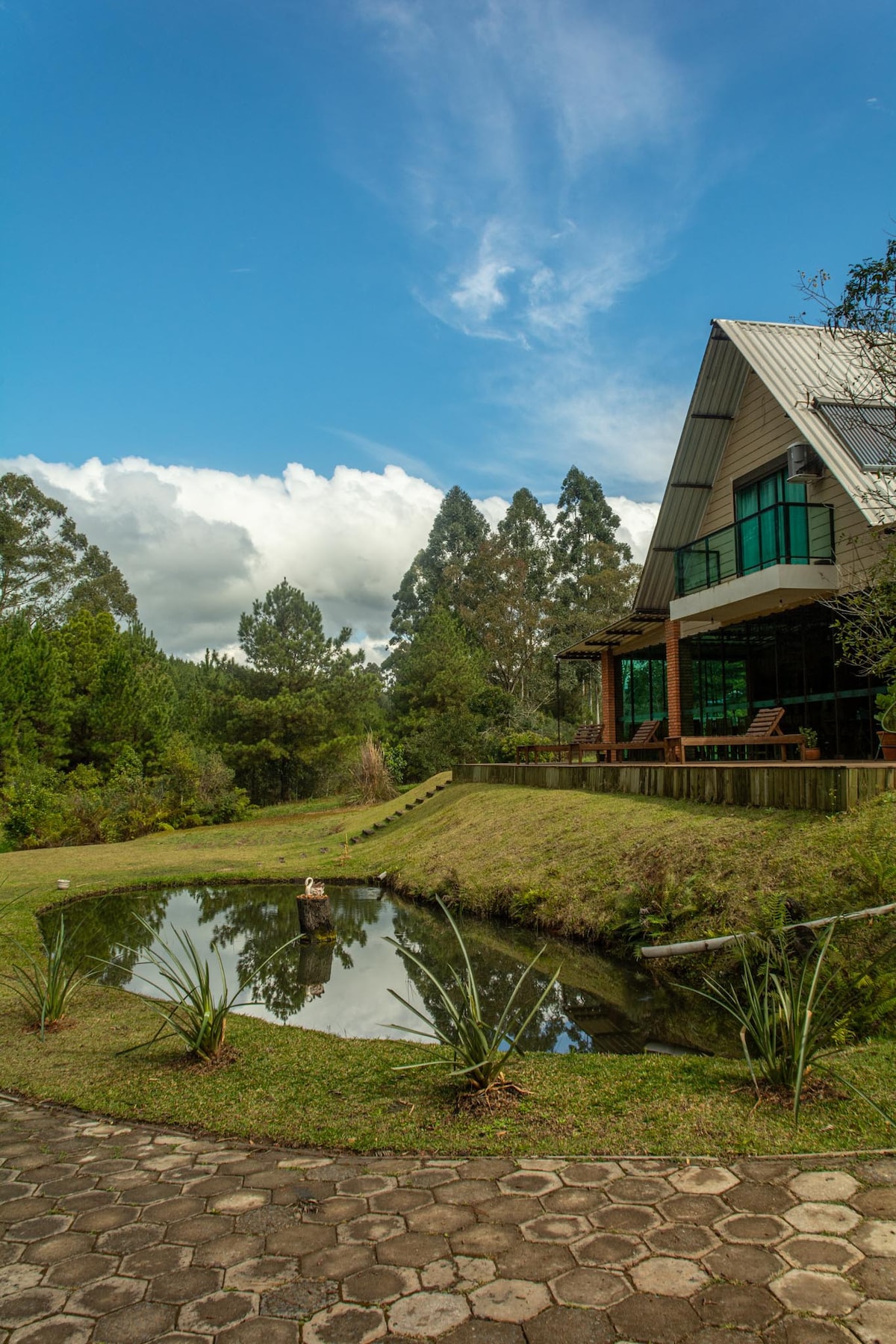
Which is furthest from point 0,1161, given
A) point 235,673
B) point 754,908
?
point 235,673

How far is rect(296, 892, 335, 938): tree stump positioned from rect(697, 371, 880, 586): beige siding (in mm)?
8461

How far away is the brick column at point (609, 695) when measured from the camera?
66.2 ft

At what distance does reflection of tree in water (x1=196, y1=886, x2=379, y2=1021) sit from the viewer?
27.3ft

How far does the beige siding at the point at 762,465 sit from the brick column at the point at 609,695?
4412 mm

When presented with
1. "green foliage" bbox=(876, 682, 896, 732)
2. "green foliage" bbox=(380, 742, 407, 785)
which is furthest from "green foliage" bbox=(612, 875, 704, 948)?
"green foliage" bbox=(380, 742, 407, 785)

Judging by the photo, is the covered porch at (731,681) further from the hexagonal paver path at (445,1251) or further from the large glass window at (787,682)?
the hexagonal paver path at (445,1251)

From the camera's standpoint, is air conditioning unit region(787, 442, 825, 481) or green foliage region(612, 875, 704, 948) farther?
air conditioning unit region(787, 442, 825, 481)

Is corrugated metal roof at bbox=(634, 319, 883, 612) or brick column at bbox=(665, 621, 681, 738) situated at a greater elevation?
corrugated metal roof at bbox=(634, 319, 883, 612)

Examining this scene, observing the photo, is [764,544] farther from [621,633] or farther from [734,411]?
[621,633]

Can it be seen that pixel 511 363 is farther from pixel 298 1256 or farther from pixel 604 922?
pixel 298 1256

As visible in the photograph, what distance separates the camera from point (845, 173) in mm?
10828

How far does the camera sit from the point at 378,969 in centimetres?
911

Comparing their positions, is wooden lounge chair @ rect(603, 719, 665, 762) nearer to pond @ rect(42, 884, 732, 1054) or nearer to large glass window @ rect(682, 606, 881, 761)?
large glass window @ rect(682, 606, 881, 761)

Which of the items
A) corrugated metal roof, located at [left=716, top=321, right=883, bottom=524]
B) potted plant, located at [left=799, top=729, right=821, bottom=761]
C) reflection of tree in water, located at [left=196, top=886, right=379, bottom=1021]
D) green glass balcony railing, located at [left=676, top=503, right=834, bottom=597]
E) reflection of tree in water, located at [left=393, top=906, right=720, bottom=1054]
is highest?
corrugated metal roof, located at [left=716, top=321, right=883, bottom=524]
